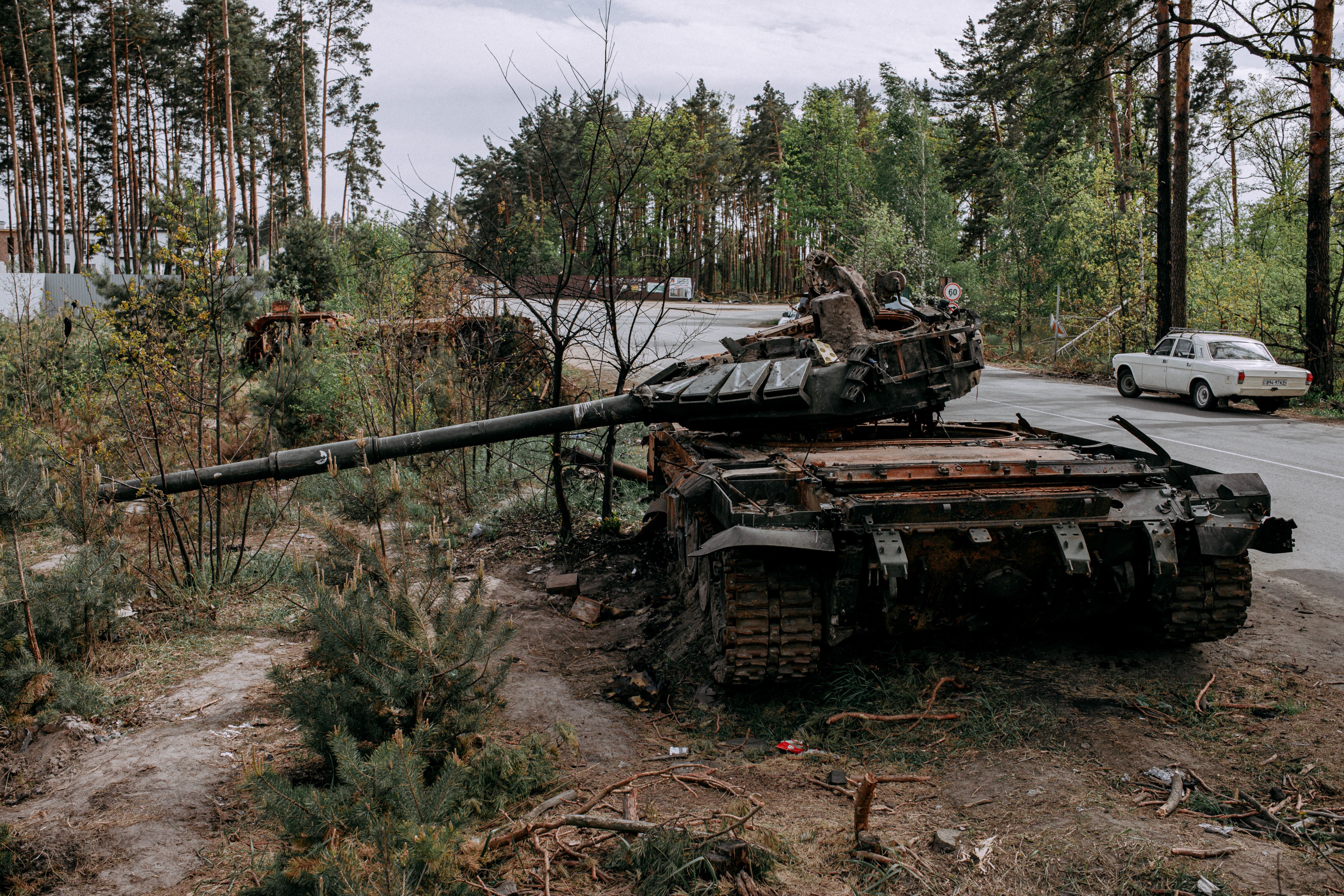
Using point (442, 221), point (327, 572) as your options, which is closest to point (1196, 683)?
point (327, 572)

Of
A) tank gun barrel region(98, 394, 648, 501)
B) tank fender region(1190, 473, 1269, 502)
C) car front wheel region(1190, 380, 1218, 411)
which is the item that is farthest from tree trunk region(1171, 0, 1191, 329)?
tank gun barrel region(98, 394, 648, 501)

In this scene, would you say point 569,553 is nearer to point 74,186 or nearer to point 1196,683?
point 1196,683

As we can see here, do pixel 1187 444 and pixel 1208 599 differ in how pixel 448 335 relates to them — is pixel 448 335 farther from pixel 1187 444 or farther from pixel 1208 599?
pixel 1187 444

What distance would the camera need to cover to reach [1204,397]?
52.7ft

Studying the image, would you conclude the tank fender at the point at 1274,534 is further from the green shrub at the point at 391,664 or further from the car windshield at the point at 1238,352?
the car windshield at the point at 1238,352

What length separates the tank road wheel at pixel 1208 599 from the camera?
4.98 m

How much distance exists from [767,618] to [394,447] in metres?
3.42

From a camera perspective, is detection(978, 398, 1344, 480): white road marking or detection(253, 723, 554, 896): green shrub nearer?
detection(253, 723, 554, 896): green shrub

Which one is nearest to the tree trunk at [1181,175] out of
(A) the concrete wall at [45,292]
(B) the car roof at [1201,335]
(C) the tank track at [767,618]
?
(B) the car roof at [1201,335]

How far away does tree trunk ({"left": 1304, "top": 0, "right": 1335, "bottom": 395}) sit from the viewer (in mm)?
16047

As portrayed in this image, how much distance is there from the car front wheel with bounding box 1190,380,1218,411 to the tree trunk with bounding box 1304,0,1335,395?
264cm

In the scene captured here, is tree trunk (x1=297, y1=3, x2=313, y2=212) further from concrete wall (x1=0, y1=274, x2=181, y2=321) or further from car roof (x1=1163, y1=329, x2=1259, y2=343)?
car roof (x1=1163, y1=329, x2=1259, y2=343)

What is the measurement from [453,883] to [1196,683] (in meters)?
4.18

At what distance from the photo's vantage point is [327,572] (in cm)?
525
